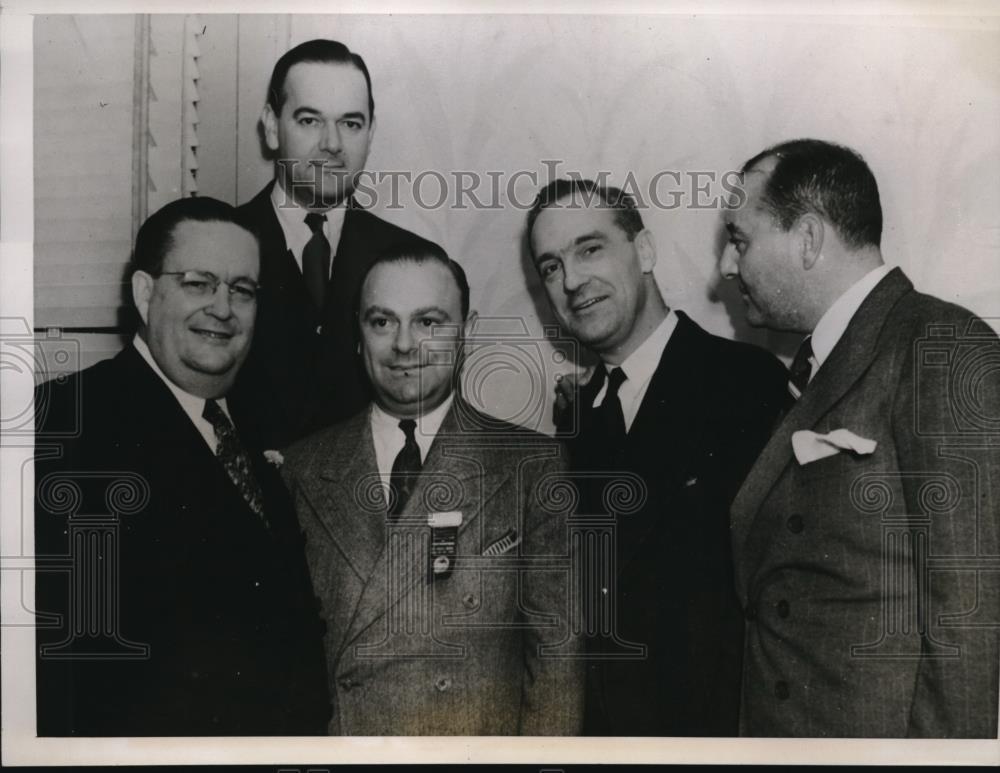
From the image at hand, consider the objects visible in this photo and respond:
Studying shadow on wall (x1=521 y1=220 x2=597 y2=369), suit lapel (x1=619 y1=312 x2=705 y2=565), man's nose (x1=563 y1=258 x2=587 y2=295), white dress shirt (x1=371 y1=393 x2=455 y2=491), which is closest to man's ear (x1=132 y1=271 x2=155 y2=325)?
white dress shirt (x1=371 y1=393 x2=455 y2=491)

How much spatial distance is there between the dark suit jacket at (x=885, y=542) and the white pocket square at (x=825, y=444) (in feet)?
0.06

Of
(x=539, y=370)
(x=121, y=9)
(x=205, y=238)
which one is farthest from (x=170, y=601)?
(x=121, y=9)

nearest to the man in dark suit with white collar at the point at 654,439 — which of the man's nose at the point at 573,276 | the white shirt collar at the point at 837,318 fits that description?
the man's nose at the point at 573,276

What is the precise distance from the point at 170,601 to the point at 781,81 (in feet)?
6.84

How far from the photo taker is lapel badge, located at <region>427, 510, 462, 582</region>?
2301 millimetres

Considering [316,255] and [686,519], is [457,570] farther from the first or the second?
[316,255]

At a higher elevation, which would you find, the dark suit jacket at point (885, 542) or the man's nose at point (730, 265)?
the man's nose at point (730, 265)

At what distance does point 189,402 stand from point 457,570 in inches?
32.2

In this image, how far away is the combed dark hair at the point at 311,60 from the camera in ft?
7.56

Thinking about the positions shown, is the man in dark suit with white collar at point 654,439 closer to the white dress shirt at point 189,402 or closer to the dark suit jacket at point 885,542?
the dark suit jacket at point 885,542

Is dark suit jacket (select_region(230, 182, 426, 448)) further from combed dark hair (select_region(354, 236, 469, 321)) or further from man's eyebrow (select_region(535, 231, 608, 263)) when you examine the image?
man's eyebrow (select_region(535, 231, 608, 263))

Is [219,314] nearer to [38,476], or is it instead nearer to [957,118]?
[38,476]

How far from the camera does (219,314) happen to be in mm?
2285

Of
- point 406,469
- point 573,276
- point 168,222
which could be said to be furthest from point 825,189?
point 168,222
